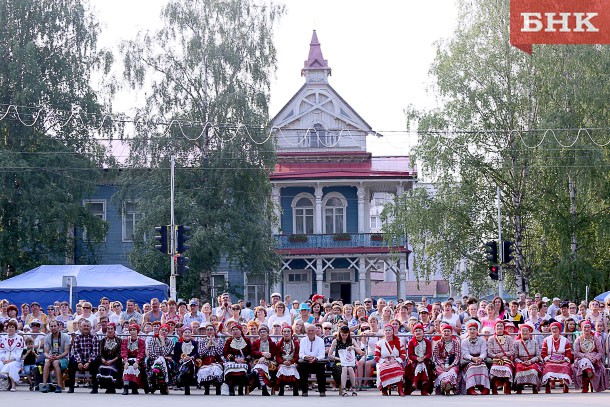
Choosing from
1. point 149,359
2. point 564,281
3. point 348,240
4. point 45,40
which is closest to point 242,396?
point 149,359

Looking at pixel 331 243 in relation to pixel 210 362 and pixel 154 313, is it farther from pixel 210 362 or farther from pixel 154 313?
pixel 210 362

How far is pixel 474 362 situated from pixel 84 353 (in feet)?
25.8

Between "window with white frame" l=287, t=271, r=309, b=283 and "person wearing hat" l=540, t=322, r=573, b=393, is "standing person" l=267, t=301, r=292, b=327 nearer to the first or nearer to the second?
"person wearing hat" l=540, t=322, r=573, b=393

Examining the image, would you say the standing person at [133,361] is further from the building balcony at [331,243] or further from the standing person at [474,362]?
the building balcony at [331,243]

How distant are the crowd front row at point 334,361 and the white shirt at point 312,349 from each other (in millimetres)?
20

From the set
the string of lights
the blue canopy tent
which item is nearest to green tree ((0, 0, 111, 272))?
the string of lights

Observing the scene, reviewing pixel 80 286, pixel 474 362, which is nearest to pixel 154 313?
pixel 474 362

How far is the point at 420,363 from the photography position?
23.0 meters

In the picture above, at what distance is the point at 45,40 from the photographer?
5109 centimetres

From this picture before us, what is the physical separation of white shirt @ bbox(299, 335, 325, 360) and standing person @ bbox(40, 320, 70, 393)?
4891 mm

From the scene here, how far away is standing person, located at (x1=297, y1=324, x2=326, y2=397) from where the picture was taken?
2306cm

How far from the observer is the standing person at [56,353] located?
24.0 meters

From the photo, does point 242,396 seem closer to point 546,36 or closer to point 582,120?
point 546,36

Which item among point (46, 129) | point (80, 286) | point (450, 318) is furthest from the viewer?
point (46, 129)
